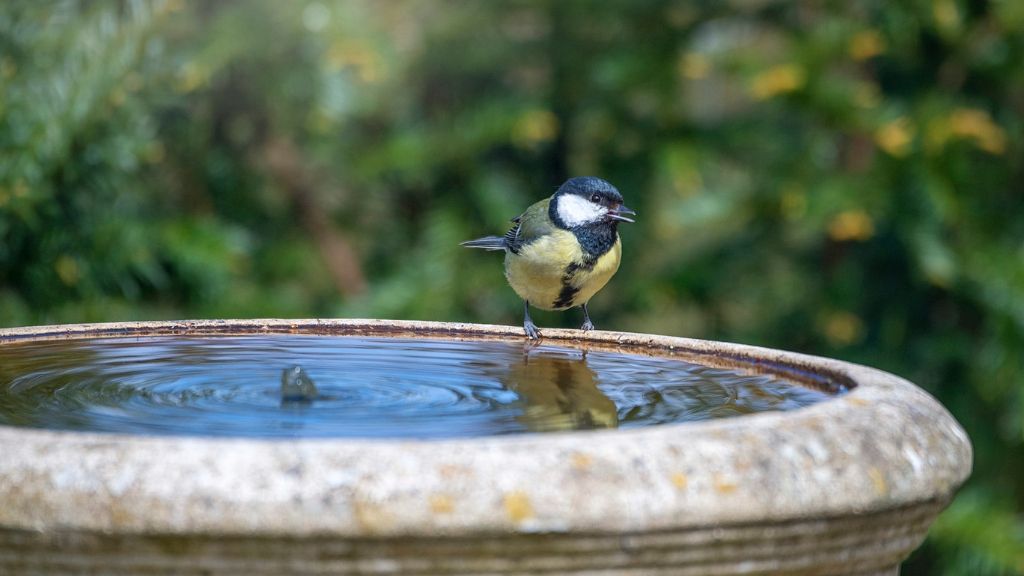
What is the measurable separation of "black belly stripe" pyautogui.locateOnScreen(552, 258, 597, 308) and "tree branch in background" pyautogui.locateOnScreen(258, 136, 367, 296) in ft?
7.84

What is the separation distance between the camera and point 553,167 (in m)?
5.62

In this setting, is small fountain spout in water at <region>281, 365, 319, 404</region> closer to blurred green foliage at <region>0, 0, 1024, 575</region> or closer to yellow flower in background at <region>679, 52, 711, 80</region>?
blurred green foliage at <region>0, 0, 1024, 575</region>

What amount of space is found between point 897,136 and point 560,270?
200 centimetres

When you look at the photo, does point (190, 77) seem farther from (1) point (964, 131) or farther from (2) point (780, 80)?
(1) point (964, 131)

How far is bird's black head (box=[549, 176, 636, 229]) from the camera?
323 centimetres

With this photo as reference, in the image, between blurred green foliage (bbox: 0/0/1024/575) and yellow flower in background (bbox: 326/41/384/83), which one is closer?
blurred green foliage (bbox: 0/0/1024/575)

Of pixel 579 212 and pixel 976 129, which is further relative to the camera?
pixel 976 129

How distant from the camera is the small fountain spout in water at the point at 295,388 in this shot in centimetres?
182

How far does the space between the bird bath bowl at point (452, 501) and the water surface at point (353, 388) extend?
381 millimetres

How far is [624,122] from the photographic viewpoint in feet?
17.8

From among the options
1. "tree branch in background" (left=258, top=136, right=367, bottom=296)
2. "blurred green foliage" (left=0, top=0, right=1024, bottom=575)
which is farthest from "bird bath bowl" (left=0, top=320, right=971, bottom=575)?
"tree branch in background" (left=258, top=136, right=367, bottom=296)

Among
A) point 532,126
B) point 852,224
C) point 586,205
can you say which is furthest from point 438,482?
point 532,126

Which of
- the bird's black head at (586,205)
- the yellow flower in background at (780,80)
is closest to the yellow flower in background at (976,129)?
the yellow flower in background at (780,80)

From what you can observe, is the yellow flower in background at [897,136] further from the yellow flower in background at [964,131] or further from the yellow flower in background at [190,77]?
the yellow flower in background at [190,77]
